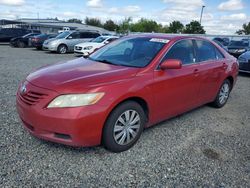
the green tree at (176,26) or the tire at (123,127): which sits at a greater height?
the green tree at (176,26)

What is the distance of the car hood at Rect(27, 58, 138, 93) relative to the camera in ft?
10.1

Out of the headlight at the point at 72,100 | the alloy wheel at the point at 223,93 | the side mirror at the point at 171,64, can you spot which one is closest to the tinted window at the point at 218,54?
the alloy wheel at the point at 223,93

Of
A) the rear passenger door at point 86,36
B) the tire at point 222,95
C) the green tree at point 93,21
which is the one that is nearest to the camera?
the tire at point 222,95

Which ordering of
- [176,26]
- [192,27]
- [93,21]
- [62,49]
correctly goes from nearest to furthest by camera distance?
1. [62,49]
2. [192,27]
3. [176,26]
4. [93,21]

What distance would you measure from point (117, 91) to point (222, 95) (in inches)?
132

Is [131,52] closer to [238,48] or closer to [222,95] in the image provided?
[222,95]

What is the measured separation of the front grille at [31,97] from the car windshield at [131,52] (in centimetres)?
133

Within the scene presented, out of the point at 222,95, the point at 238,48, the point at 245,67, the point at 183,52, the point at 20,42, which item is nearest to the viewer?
the point at 183,52

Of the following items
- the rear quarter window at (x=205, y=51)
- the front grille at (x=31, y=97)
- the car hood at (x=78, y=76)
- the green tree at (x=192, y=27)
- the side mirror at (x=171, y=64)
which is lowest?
the front grille at (x=31, y=97)

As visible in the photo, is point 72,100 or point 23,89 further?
point 23,89

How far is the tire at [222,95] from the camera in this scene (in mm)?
5551

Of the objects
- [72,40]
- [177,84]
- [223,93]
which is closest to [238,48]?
[223,93]

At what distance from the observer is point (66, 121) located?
2953mm

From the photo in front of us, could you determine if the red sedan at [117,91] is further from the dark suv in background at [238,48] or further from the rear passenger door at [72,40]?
the rear passenger door at [72,40]
